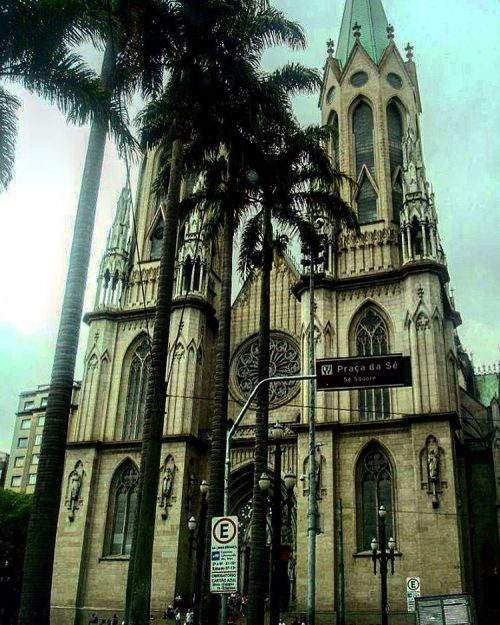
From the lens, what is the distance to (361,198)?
3941cm

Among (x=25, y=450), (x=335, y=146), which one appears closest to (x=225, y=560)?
(x=335, y=146)

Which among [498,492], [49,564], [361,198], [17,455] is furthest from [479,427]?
[17,455]

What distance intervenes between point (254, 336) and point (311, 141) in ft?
52.7

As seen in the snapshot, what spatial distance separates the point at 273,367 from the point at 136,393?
715cm

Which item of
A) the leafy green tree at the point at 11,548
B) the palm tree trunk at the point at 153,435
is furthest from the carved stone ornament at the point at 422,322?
the leafy green tree at the point at 11,548

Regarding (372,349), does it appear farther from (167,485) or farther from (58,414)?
(58,414)

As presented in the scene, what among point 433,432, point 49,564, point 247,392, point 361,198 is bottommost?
point 49,564

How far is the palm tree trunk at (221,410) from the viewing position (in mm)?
18344

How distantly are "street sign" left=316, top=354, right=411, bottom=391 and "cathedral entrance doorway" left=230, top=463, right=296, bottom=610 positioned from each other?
16633 mm

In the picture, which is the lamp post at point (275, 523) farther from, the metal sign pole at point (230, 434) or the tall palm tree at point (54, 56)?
the tall palm tree at point (54, 56)

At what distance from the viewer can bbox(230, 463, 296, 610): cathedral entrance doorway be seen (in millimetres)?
32375

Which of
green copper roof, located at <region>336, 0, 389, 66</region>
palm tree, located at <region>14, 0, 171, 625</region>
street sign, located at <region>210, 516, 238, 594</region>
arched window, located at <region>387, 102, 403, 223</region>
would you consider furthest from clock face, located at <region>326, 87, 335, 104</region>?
street sign, located at <region>210, 516, 238, 594</region>

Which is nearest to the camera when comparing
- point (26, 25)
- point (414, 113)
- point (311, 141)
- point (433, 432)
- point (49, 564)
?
point (49, 564)

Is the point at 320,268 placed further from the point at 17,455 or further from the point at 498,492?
the point at 17,455
